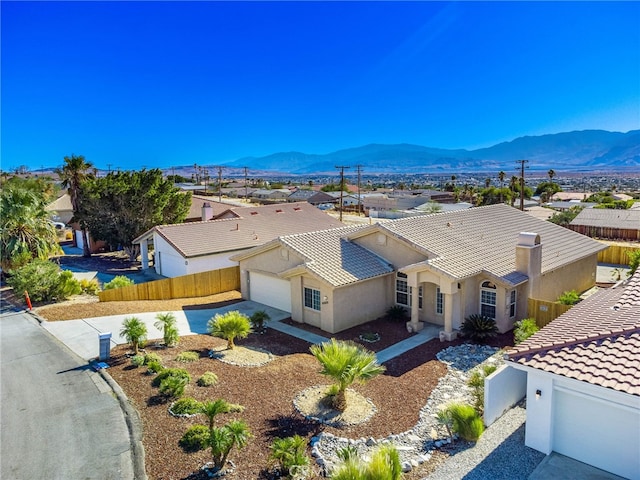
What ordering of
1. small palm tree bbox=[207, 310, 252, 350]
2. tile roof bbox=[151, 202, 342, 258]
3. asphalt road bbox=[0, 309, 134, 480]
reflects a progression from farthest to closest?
1. tile roof bbox=[151, 202, 342, 258]
2. small palm tree bbox=[207, 310, 252, 350]
3. asphalt road bbox=[0, 309, 134, 480]

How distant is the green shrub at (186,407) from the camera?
1177 cm

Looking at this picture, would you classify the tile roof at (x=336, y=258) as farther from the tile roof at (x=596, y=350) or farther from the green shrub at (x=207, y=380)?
the tile roof at (x=596, y=350)

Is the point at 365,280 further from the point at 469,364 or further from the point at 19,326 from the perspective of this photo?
the point at 19,326

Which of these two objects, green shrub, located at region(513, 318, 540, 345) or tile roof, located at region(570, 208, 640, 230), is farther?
tile roof, located at region(570, 208, 640, 230)

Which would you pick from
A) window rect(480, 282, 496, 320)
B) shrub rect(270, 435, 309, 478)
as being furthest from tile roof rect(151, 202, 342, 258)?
shrub rect(270, 435, 309, 478)

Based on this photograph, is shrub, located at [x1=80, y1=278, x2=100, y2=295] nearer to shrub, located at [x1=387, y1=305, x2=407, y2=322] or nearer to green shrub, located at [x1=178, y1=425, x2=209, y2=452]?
shrub, located at [x1=387, y1=305, x2=407, y2=322]

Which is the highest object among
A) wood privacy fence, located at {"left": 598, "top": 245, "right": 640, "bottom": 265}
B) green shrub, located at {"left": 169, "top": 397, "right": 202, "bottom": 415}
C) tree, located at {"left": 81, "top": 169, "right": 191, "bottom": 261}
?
tree, located at {"left": 81, "top": 169, "right": 191, "bottom": 261}

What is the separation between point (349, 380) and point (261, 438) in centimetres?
262

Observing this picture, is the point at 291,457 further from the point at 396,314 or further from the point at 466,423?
the point at 396,314

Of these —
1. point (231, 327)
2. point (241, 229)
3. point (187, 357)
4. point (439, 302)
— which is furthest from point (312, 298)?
point (241, 229)

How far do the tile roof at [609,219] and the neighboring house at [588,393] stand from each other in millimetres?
43671

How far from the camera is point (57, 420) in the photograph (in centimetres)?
1177

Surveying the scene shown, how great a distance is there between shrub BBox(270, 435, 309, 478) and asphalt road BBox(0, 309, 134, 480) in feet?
9.96

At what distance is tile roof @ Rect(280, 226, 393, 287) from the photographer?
1939 cm
